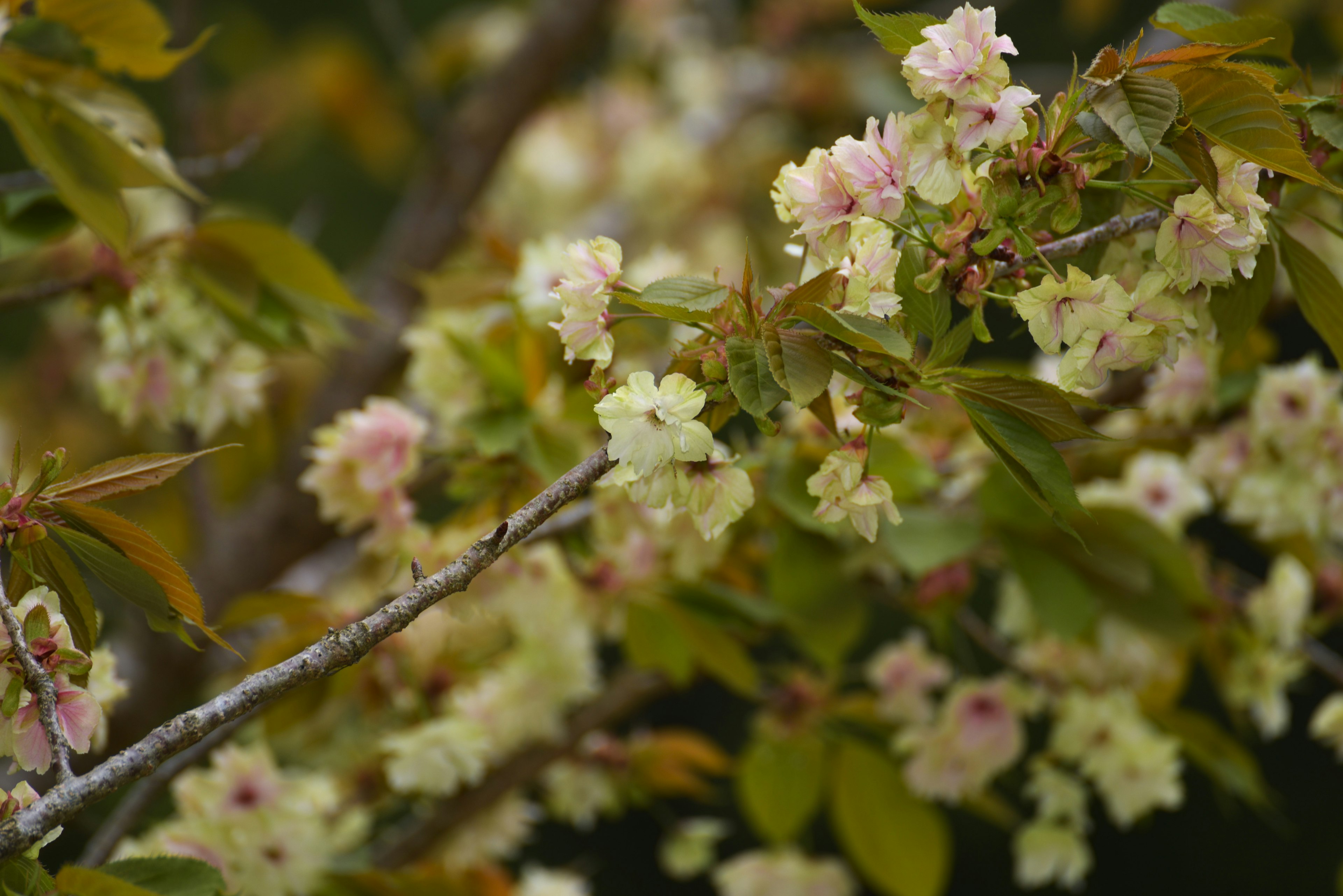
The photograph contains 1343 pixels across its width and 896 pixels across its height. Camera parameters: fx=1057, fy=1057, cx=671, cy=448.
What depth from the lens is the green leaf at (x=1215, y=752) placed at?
2.67 feet

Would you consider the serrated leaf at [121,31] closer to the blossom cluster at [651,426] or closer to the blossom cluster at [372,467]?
the blossom cluster at [372,467]

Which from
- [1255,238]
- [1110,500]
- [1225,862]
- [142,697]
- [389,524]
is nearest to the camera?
[1255,238]

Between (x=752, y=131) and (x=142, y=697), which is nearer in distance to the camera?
(x=142, y=697)

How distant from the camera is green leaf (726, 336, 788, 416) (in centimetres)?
38

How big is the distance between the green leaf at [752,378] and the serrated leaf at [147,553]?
22 centimetres

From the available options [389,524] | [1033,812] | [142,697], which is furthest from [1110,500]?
[1033,812]

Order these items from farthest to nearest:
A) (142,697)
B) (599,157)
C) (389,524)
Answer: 1. (599,157)
2. (142,697)
3. (389,524)

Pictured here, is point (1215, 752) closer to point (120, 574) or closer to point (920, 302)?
point (920, 302)

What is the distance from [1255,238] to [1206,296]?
0.04m

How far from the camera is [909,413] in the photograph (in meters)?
0.83

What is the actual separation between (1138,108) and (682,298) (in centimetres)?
17

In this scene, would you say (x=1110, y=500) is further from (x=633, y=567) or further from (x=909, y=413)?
(x=633, y=567)

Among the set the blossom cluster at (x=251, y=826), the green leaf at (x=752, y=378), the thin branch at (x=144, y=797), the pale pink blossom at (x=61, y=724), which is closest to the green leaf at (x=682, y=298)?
the green leaf at (x=752, y=378)

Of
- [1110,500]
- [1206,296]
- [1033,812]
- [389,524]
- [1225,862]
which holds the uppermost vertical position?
[1206,296]
